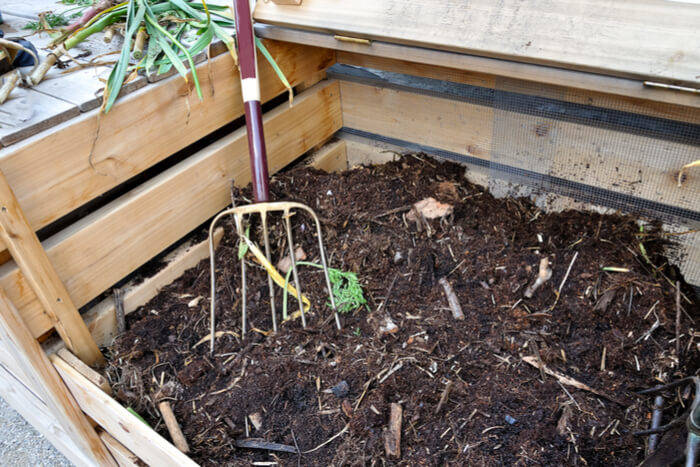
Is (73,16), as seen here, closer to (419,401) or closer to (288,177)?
(288,177)

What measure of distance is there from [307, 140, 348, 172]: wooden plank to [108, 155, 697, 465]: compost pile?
1.18 feet

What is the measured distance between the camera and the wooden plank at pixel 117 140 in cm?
145

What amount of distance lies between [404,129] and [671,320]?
1.31m

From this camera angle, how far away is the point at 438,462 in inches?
56.9

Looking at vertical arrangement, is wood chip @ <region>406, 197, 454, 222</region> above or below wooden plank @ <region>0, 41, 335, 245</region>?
below

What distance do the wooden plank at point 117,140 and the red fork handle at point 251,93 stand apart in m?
0.10

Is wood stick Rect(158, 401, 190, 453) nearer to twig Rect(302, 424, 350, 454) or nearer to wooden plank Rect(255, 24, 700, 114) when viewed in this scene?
twig Rect(302, 424, 350, 454)

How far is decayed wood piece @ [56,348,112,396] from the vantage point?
159 centimetres

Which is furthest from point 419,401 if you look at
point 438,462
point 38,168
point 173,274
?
point 38,168

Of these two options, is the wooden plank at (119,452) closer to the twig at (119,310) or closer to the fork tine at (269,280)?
the twig at (119,310)

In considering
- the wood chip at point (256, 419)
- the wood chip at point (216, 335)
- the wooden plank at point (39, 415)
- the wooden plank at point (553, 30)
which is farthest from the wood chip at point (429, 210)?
the wooden plank at point (39, 415)

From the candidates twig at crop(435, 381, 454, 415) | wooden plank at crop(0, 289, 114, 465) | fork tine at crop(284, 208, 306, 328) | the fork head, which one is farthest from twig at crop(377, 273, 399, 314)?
wooden plank at crop(0, 289, 114, 465)

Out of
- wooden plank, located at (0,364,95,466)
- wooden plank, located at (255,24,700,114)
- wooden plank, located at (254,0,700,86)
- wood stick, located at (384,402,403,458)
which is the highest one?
wooden plank, located at (254,0,700,86)

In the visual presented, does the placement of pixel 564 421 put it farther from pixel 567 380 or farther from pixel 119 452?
pixel 119 452
